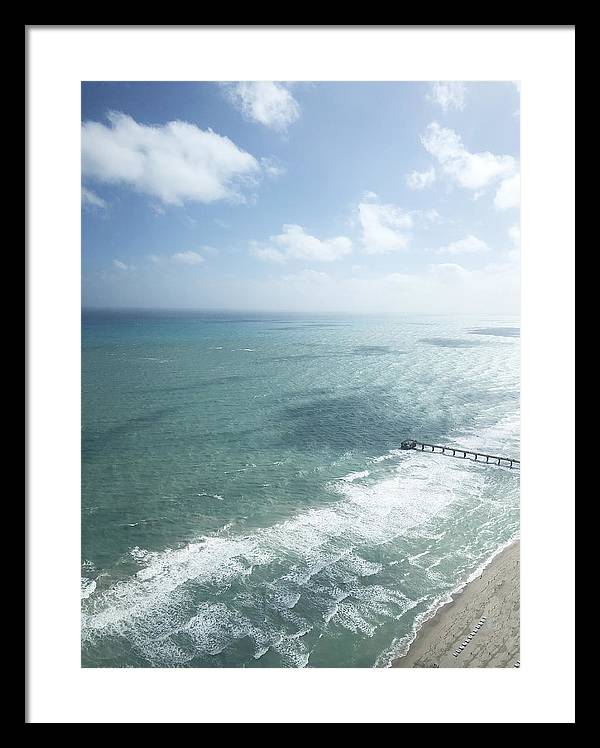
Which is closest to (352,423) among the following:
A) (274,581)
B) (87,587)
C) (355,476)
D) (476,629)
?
(355,476)

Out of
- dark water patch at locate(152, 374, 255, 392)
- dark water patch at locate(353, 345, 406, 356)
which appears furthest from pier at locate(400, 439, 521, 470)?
dark water patch at locate(353, 345, 406, 356)

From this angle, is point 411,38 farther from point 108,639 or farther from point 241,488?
point 241,488

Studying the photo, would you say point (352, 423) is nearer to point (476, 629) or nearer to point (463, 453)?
point (463, 453)

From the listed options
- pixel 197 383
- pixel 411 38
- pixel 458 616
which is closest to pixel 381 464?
pixel 458 616

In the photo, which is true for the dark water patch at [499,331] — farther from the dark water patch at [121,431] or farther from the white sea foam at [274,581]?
the white sea foam at [274,581]

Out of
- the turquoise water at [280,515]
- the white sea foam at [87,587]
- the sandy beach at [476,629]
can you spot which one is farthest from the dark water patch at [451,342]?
the white sea foam at [87,587]

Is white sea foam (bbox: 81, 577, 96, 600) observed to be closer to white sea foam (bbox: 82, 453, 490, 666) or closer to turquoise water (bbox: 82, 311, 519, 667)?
turquoise water (bbox: 82, 311, 519, 667)
